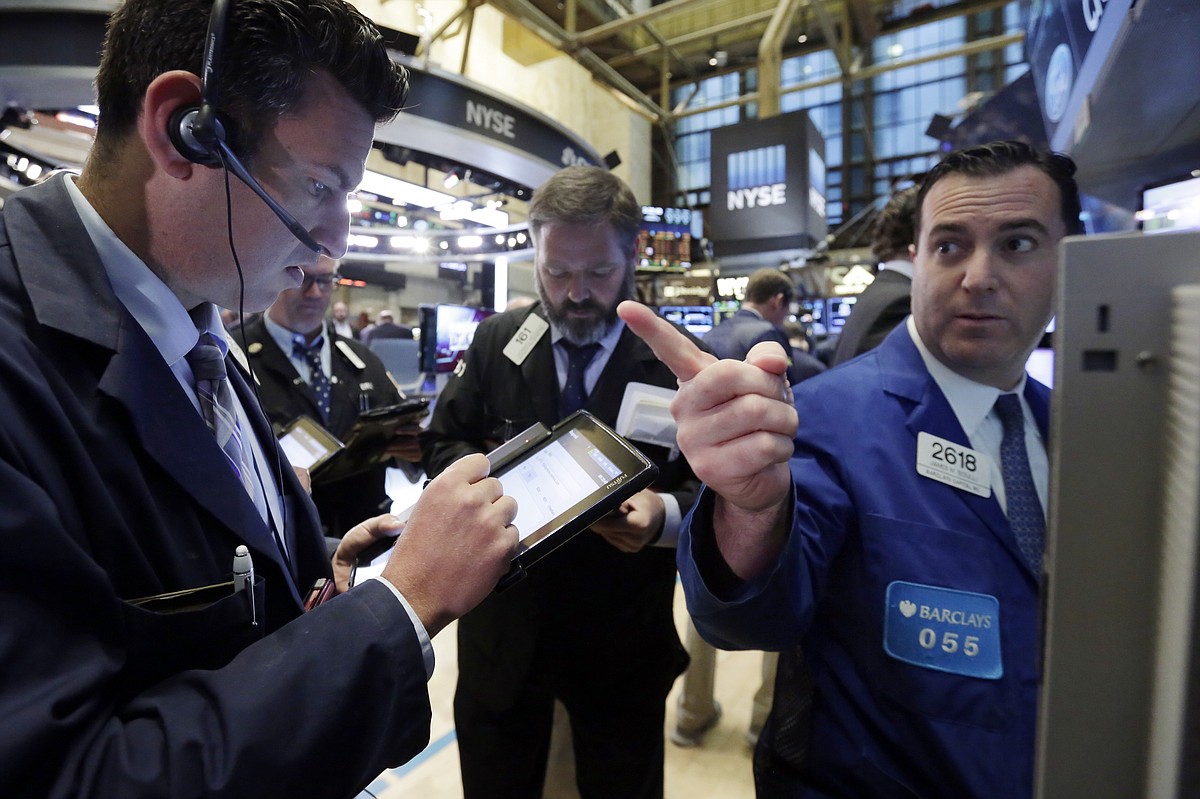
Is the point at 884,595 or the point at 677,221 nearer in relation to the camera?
the point at 884,595

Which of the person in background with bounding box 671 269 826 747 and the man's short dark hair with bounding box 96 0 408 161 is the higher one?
the man's short dark hair with bounding box 96 0 408 161

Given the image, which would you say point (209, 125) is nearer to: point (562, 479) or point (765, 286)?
point (562, 479)

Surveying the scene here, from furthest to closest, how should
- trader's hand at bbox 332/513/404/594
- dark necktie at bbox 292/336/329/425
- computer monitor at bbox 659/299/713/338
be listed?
computer monitor at bbox 659/299/713/338 → dark necktie at bbox 292/336/329/425 → trader's hand at bbox 332/513/404/594

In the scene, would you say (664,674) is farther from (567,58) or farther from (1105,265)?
(567,58)

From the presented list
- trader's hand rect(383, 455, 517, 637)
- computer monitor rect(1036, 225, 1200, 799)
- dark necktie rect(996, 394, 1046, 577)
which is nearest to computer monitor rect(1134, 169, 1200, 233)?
dark necktie rect(996, 394, 1046, 577)

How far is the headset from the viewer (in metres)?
0.70

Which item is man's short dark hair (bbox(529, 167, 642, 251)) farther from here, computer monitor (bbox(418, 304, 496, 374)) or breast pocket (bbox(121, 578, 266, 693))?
computer monitor (bbox(418, 304, 496, 374))

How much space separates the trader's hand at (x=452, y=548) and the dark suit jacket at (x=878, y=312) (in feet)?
5.38

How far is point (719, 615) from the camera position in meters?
0.83

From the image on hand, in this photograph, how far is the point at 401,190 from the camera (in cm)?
478

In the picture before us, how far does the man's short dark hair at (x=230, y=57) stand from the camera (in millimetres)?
755

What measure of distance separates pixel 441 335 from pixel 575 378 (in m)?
4.42

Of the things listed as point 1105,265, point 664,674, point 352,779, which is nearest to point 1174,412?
point 1105,265

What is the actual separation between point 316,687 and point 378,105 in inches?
31.7
